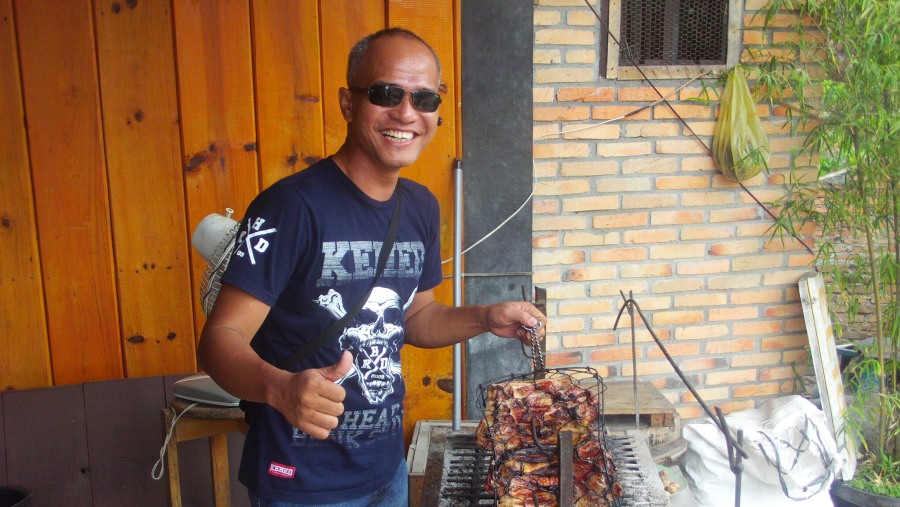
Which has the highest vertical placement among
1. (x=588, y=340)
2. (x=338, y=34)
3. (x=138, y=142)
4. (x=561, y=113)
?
(x=338, y=34)

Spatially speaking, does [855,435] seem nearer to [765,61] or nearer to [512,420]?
[765,61]

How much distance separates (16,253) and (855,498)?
4815mm

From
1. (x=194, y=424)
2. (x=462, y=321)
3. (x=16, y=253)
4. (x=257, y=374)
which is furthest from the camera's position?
(x=16, y=253)

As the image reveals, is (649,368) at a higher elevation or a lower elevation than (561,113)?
lower

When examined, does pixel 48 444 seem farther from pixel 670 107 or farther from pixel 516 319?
pixel 670 107

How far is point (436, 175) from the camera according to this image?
3.75 metres

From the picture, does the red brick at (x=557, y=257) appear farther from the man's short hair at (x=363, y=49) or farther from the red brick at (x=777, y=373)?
the man's short hair at (x=363, y=49)

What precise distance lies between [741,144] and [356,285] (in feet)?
9.73

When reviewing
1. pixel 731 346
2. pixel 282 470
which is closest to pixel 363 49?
pixel 282 470

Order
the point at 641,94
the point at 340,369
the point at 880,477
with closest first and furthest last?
the point at 340,369, the point at 880,477, the point at 641,94

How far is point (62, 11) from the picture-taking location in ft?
10.6

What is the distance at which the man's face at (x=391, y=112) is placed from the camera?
2078mm

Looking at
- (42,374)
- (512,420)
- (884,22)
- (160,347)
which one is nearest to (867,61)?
(884,22)

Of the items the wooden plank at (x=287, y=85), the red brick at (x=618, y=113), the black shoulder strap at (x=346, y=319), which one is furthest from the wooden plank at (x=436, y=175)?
the black shoulder strap at (x=346, y=319)
